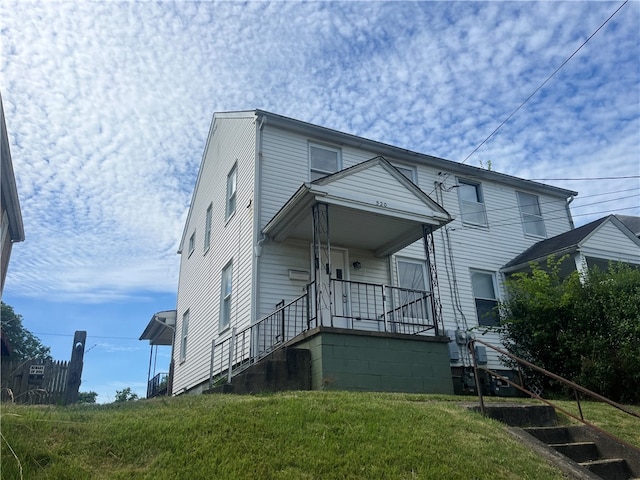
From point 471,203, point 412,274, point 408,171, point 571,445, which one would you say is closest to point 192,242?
point 408,171

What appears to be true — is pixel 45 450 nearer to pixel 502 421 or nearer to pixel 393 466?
pixel 393 466

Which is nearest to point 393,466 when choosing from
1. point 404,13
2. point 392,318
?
point 392,318

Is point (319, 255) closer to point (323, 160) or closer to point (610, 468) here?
point (323, 160)

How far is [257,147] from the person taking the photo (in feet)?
40.5

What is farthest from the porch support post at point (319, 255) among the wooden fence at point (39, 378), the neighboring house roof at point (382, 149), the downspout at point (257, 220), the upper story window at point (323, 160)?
the wooden fence at point (39, 378)

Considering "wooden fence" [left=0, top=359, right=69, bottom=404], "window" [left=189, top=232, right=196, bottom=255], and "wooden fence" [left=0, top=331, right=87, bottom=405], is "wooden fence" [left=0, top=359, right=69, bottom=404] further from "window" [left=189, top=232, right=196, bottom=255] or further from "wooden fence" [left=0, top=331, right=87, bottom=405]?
"window" [left=189, top=232, right=196, bottom=255]

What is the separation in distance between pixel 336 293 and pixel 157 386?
37.5ft

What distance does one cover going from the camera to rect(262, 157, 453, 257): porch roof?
984 cm

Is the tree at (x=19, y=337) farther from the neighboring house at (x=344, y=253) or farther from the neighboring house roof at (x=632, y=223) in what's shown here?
the neighboring house roof at (x=632, y=223)

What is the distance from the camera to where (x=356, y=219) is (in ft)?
35.2

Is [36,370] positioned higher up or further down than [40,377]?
higher up

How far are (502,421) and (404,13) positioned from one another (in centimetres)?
803

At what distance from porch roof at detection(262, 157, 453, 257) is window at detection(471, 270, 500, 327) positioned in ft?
12.3

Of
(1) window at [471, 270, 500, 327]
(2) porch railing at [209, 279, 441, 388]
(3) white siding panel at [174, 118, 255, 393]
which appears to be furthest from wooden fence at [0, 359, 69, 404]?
(1) window at [471, 270, 500, 327]
